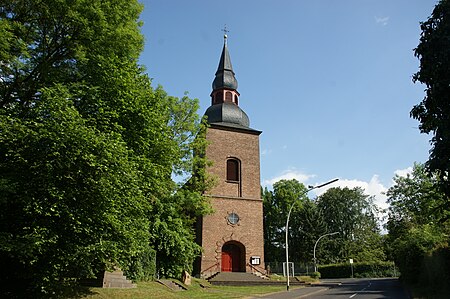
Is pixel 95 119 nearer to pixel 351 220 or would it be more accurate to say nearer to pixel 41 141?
pixel 41 141

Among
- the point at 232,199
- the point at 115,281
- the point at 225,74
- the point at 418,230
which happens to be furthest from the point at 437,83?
the point at 225,74

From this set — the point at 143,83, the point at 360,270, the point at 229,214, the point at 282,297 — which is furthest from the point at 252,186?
the point at 360,270

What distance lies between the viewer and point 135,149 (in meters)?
13.8

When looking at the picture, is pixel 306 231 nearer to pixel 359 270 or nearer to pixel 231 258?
pixel 359 270

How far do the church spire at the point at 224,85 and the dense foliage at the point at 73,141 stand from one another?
65.4 feet

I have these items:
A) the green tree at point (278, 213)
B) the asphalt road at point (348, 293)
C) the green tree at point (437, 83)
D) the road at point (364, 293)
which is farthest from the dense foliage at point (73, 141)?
the green tree at point (278, 213)

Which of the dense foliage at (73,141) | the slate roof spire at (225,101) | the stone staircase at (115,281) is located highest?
the slate roof spire at (225,101)

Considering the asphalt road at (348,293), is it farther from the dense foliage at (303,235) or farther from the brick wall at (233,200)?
the dense foliage at (303,235)

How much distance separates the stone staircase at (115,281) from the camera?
49.4 feet

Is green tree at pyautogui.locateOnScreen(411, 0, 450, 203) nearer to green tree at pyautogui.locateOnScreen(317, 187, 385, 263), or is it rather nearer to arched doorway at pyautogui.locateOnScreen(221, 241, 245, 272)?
arched doorway at pyautogui.locateOnScreen(221, 241, 245, 272)

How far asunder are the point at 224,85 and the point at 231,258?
15587 millimetres

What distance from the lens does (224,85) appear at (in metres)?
35.8

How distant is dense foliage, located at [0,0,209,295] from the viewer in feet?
34.7

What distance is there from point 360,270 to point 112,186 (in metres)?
48.2
